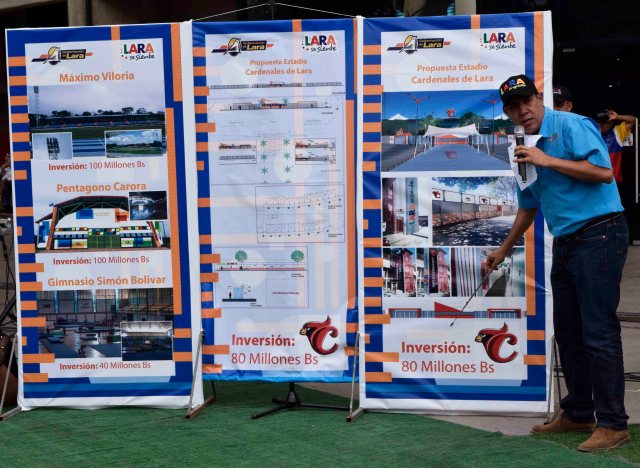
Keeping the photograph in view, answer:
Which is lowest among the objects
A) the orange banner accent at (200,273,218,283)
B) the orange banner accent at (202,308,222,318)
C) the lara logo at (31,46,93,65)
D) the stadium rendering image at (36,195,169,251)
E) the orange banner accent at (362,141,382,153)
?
the orange banner accent at (202,308,222,318)

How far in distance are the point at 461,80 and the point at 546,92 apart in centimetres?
48

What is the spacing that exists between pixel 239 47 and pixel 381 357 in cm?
202

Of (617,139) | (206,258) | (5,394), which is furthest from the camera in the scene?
(617,139)

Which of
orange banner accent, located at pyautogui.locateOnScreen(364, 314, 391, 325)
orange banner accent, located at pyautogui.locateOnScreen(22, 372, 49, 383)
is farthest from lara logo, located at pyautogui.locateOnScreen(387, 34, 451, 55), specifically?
orange banner accent, located at pyautogui.locateOnScreen(22, 372, 49, 383)

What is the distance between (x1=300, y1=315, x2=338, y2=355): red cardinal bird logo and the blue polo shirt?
152 centimetres

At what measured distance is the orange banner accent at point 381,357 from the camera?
6000mm

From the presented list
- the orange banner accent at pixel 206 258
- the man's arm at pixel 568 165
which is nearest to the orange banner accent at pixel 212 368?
the orange banner accent at pixel 206 258

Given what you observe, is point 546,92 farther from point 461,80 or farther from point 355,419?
point 355,419

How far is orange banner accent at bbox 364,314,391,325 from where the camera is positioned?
599 centimetres

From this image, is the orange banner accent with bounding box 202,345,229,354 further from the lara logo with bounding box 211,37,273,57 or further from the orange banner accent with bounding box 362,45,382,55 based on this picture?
the orange banner accent with bounding box 362,45,382,55

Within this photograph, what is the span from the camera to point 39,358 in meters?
6.30

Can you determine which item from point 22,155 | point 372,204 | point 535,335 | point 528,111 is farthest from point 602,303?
point 22,155

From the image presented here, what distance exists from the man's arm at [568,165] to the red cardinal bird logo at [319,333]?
5.40 ft

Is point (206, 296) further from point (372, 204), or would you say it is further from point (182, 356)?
point (372, 204)
